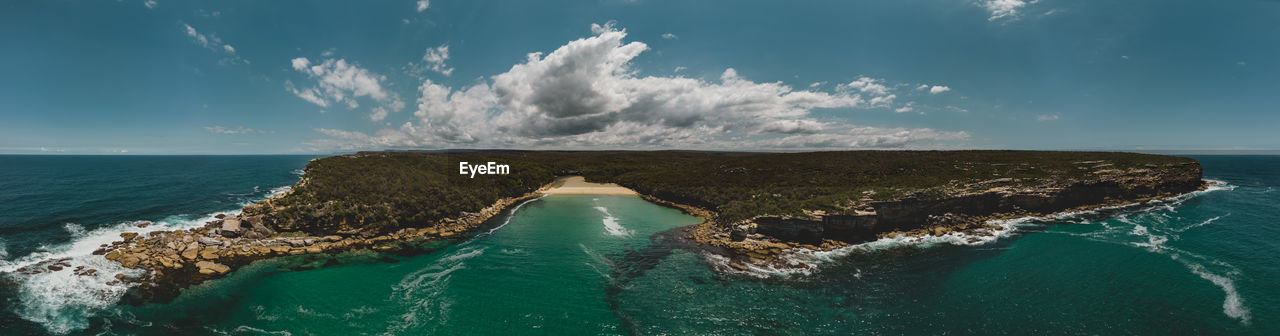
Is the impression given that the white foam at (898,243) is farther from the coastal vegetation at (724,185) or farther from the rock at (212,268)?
the rock at (212,268)

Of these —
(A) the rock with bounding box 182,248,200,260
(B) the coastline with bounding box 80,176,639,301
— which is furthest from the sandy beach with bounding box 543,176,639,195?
(A) the rock with bounding box 182,248,200,260

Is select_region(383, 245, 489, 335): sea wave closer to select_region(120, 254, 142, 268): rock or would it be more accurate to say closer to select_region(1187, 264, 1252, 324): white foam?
select_region(120, 254, 142, 268): rock

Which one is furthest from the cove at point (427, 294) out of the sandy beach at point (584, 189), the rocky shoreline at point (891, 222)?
the sandy beach at point (584, 189)

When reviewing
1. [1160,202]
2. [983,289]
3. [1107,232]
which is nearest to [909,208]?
[983,289]

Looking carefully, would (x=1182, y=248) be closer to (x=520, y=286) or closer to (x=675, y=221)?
(x=675, y=221)

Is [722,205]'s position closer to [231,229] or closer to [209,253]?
[209,253]

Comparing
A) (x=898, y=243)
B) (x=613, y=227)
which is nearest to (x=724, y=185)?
(x=613, y=227)
